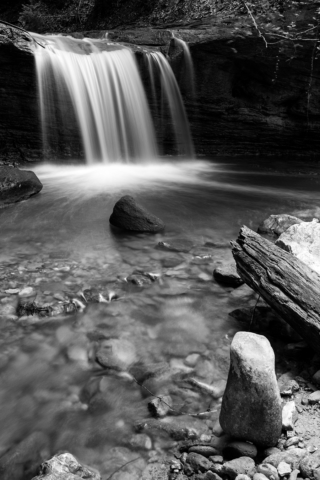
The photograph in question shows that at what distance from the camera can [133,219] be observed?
245 inches

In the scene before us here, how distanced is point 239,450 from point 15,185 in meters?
6.54

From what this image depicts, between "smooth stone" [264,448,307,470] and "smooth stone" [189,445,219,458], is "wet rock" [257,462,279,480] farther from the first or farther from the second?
"smooth stone" [189,445,219,458]

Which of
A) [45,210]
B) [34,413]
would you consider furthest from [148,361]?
[45,210]

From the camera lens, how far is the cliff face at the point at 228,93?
10.2 meters

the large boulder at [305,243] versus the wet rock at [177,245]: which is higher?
the large boulder at [305,243]

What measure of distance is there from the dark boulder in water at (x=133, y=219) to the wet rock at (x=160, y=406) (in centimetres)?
349

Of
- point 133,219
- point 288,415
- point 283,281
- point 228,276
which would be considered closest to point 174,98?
point 133,219

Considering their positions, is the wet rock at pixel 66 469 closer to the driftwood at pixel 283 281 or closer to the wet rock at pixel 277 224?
the driftwood at pixel 283 281

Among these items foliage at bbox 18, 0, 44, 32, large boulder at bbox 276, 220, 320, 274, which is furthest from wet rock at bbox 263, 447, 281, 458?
foliage at bbox 18, 0, 44, 32

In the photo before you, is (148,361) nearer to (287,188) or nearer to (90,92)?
(287,188)

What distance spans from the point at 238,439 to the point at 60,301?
2329mm

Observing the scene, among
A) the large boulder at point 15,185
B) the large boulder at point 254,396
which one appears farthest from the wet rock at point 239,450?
the large boulder at point 15,185

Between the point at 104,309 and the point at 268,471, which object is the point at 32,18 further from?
the point at 268,471

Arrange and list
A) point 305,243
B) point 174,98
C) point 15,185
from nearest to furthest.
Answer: point 305,243 < point 15,185 < point 174,98
